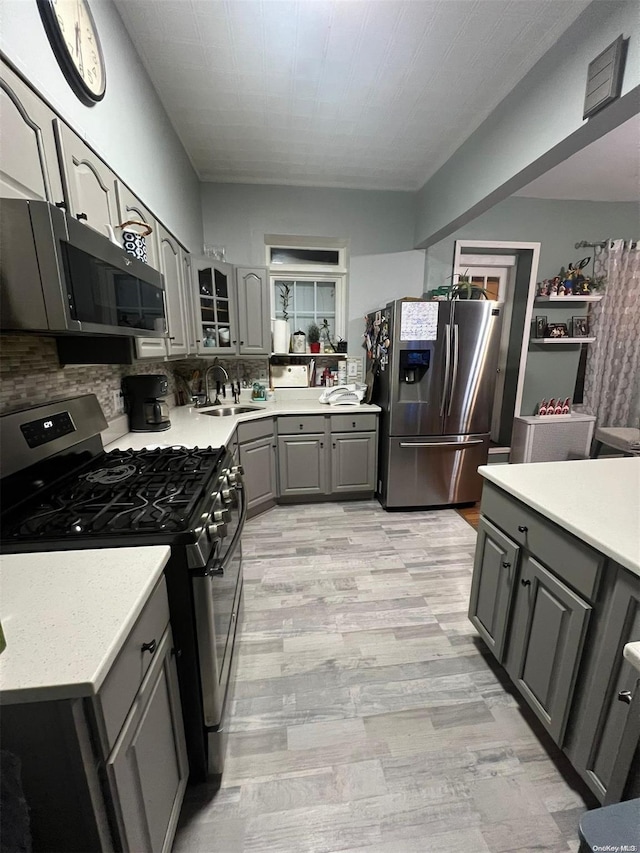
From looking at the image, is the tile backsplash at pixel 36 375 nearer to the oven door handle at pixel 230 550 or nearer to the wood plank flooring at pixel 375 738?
the oven door handle at pixel 230 550

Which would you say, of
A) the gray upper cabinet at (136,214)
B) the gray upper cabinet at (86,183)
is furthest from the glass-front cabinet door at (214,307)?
the gray upper cabinet at (86,183)

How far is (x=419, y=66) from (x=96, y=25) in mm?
1554

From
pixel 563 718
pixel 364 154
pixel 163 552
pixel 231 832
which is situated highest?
pixel 364 154

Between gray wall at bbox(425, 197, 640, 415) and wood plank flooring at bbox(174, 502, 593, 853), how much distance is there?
2.96 metres

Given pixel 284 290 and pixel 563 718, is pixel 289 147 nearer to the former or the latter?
pixel 284 290

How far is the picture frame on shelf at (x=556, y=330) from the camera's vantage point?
11.5 ft

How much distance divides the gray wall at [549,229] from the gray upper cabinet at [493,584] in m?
2.81

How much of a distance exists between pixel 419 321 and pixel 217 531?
2237 millimetres

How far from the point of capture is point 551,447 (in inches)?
142

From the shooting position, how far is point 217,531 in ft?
3.75

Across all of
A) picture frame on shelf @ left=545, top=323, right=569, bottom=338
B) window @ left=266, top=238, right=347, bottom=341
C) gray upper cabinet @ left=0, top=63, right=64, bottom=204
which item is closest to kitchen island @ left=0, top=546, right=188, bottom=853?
gray upper cabinet @ left=0, top=63, right=64, bottom=204

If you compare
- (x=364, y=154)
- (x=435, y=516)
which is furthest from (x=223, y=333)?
(x=435, y=516)

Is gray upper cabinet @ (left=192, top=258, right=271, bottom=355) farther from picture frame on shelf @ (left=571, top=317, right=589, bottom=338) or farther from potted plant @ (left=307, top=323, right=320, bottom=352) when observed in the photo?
picture frame on shelf @ (left=571, top=317, right=589, bottom=338)

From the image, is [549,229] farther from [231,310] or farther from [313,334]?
[231,310]
